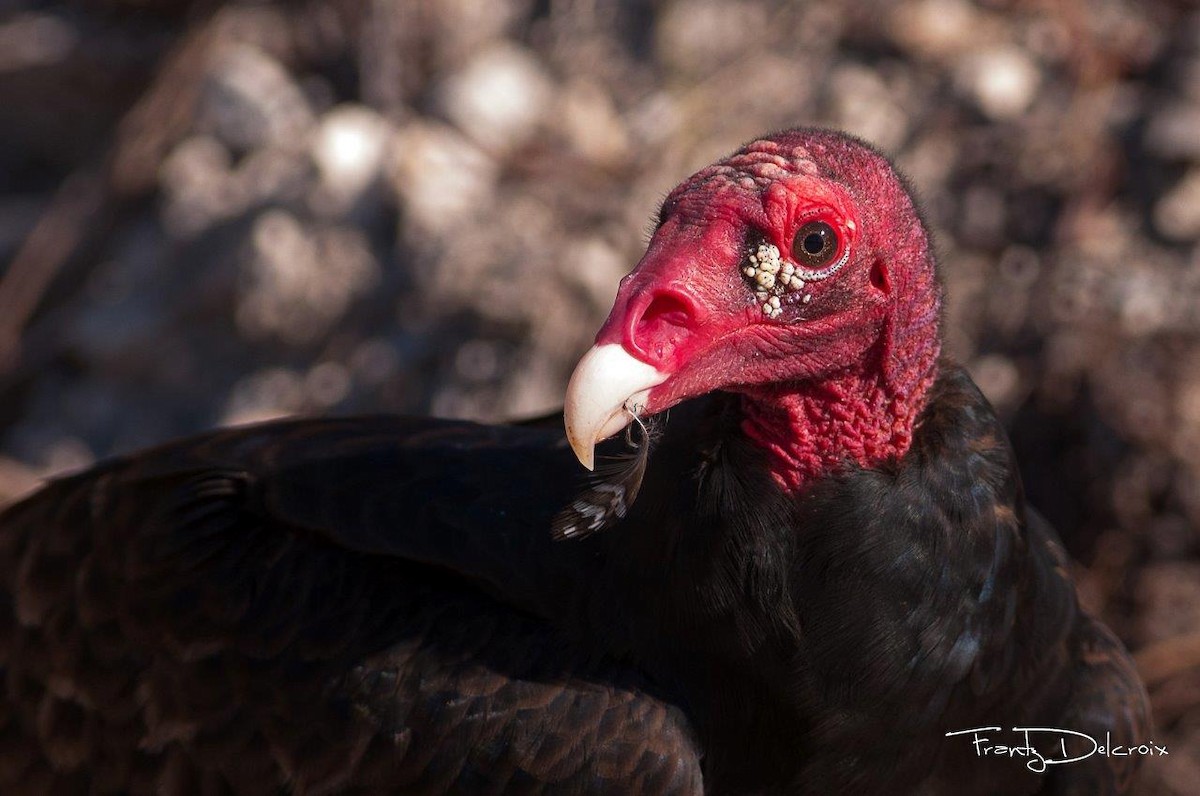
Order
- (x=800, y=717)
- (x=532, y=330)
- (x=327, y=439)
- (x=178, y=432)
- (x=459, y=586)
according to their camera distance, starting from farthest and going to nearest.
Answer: (x=178, y=432), (x=532, y=330), (x=327, y=439), (x=459, y=586), (x=800, y=717)

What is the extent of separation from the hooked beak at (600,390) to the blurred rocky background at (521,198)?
118 inches

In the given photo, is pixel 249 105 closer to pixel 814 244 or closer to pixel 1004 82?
pixel 1004 82

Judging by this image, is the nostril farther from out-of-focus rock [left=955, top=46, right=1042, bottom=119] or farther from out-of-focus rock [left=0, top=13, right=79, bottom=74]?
out-of-focus rock [left=0, top=13, right=79, bottom=74]

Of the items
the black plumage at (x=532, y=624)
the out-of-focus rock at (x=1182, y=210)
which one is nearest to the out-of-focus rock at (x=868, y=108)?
the out-of-focus rock at (x=1182, y=210)

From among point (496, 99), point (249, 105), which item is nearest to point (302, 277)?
point (249, 105)

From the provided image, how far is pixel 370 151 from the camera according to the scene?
5.21 metres

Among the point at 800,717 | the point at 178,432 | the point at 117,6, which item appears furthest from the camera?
the point at 117,6

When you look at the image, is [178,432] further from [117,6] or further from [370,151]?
[117,6]

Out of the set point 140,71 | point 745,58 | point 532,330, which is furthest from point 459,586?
point 140,71

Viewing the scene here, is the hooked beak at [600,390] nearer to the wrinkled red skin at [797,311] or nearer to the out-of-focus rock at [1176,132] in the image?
the wrinkled red skin at [797,311]

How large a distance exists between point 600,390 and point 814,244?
1.33ft

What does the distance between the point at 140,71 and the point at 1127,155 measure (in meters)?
4.10

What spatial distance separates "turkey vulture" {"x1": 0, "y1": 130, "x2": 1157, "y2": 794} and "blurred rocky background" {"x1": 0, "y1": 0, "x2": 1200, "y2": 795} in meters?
2.20

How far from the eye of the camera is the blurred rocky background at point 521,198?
191 inches
